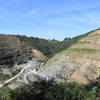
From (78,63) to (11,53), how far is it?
69327mm

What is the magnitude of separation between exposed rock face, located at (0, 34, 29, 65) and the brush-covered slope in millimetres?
63060

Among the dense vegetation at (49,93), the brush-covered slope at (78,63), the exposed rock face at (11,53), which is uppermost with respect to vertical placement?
the brush-covered slope at (78,63)

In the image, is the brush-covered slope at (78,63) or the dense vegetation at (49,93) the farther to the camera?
the brush-covered slope at (78,63)

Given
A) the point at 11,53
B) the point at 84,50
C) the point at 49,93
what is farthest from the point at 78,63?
the point at 11,53

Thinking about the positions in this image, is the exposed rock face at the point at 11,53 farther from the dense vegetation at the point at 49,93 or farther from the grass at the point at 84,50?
the dense vegetation at the point at 49,93

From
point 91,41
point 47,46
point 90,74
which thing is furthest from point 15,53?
point 90,74

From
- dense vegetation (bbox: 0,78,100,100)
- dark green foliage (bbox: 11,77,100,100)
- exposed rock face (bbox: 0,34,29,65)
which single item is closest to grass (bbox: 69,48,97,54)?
dense vegetation (bbox: 0,78,100,100)

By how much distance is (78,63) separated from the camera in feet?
94.3

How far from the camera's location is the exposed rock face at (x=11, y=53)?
94.6 m

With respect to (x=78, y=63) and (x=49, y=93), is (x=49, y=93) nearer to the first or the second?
(x=49, y=93)

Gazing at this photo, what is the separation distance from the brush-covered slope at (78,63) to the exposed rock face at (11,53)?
207 ft

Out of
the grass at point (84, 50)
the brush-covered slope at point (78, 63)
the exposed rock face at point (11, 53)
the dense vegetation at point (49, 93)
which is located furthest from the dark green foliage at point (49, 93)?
the exposed rock face at point (11, 53)

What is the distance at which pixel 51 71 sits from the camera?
27281 millimetres

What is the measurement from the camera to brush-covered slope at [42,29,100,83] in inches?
1051
